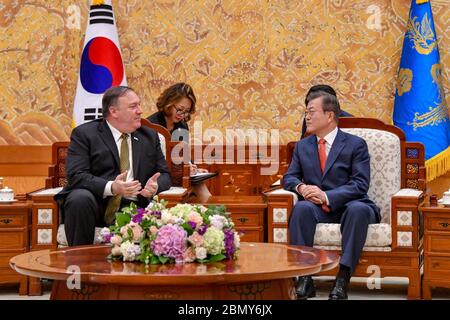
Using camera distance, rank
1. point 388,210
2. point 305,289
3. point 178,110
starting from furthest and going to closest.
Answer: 1. point 178,110
2. point 388,210
3. point 305,289

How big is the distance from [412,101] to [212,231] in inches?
155

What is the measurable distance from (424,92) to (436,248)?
2.09 meters

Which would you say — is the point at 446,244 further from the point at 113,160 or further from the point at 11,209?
the point at 11,209

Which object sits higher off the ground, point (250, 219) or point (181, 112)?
point (181, 112)

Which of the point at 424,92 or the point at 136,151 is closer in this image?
the point at 136,151

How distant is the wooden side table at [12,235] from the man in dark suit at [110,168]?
0.38 metres

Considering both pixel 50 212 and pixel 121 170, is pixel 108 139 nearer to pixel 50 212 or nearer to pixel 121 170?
pixel 121 170

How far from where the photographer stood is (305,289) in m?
5.59

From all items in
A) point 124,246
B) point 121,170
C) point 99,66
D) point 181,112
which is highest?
point 99,66

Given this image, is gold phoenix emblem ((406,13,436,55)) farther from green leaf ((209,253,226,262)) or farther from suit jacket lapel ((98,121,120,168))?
green leaf ((209,253,226,262))

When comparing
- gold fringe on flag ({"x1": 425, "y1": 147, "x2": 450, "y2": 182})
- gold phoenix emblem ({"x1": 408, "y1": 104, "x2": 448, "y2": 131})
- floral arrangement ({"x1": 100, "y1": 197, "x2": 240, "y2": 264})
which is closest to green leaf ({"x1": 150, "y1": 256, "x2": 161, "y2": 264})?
floral arrangement ({"x1": 100, "y1": 197, "x2": 240, "y2": 264})

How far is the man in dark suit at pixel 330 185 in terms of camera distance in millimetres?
5535

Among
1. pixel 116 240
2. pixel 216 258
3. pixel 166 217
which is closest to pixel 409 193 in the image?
pixel 216 258

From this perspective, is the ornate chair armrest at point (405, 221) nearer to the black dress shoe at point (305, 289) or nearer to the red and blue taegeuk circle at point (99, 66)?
the black dress shoe at point (305, 289)
